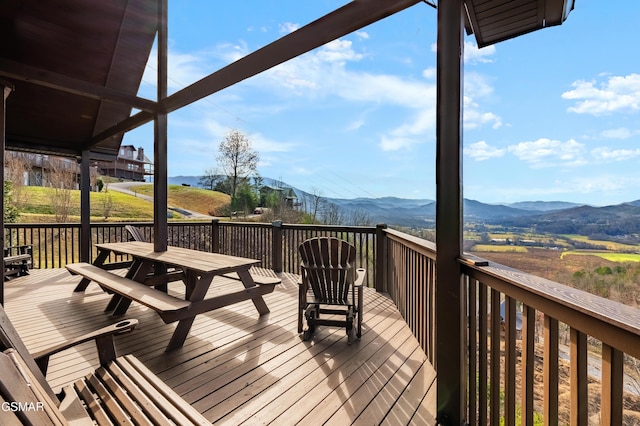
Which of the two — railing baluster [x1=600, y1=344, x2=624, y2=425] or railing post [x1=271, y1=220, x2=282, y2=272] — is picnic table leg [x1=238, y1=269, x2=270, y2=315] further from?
railing baluster [x1=600, y1=344, x2=624, y2=425]

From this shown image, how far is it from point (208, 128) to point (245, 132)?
5679 mm

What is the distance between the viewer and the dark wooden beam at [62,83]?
335 cm

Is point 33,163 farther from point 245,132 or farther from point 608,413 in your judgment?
point 608,413

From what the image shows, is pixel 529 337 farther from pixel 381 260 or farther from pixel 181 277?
pixel 181 277

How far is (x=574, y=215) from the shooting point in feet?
6.75

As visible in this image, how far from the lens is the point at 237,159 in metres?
15.3

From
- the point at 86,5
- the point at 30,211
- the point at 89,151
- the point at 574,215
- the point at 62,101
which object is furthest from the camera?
the point at 30,211

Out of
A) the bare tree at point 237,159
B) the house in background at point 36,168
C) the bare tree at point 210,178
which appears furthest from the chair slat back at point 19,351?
the bare tree at point 210,178

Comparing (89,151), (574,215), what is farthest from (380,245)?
(89,151)

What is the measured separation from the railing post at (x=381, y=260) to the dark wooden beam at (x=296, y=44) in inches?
107

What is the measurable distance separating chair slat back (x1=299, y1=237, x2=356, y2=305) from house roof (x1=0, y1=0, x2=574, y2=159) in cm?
178

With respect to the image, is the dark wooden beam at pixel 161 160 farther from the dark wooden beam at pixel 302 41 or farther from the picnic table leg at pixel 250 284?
the picnic table leg at pixel 250 284
